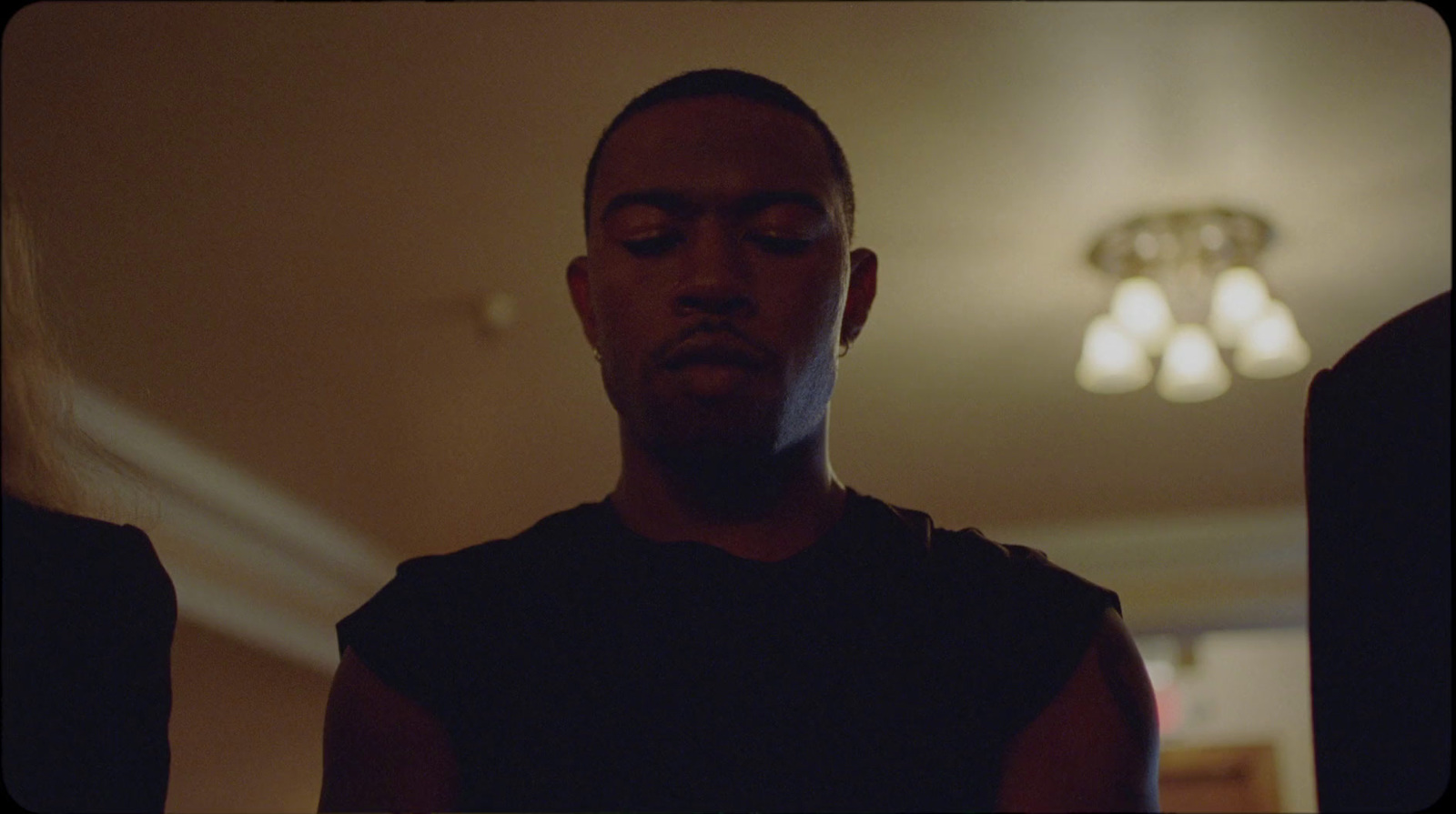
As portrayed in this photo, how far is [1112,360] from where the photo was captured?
8.29 ft

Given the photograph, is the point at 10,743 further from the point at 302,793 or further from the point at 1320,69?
the point at 1320,69

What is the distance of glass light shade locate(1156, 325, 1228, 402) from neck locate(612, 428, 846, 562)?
179 cm

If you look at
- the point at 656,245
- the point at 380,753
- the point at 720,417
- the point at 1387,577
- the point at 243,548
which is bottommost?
the point at 380,753

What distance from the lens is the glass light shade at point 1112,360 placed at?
253 centimetres

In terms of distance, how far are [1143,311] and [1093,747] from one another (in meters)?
1.85

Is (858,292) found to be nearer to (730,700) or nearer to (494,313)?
(730,700)

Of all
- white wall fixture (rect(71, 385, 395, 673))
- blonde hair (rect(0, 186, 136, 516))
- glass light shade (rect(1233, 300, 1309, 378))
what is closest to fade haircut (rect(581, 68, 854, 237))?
blonde hair (rect(0, 186, 136, 516))

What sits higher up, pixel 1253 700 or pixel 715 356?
pixel 1253 700

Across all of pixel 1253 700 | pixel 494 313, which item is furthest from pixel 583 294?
pixel 1253 700

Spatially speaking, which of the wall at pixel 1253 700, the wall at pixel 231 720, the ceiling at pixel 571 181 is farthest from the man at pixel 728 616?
the wall at pixel 1253 700

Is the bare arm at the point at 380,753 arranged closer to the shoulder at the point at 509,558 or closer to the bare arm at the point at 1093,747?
the shoulder at the point at 509,558

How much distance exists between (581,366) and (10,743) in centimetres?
248

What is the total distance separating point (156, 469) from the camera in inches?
131

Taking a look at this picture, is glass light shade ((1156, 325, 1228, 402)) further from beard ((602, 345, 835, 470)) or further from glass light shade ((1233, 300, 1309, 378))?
beard ((602, 345, 835, 470))
